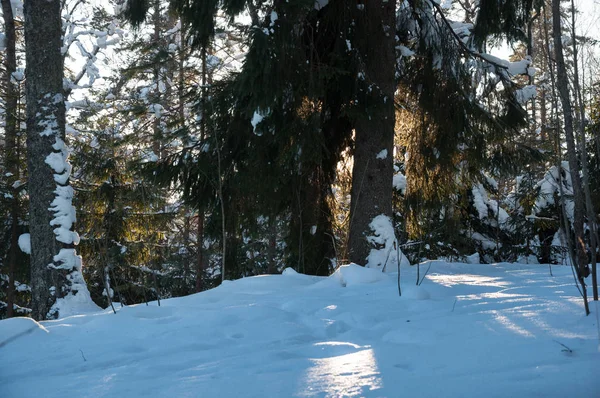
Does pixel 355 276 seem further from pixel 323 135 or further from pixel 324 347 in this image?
pixel 323 135

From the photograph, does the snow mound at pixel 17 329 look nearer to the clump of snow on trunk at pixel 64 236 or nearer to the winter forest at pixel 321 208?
the winter forest at pixel 321 208

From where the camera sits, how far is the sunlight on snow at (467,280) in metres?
4.21

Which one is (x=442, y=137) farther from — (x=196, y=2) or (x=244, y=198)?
(x=196, y=2)

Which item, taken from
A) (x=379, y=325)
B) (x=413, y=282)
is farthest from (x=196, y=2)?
(x=379, y=325)

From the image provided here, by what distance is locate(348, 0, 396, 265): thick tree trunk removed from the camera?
18.9 feet

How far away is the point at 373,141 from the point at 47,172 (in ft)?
11.9

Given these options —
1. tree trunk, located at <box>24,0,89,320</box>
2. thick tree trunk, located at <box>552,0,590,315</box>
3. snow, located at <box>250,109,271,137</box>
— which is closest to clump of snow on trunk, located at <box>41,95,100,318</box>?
tree trunk, located at <box>24,0,89,320</box>

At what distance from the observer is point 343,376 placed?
2064mm

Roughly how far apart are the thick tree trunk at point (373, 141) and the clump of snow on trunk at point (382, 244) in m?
0.06

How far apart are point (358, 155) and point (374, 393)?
4.27 meters

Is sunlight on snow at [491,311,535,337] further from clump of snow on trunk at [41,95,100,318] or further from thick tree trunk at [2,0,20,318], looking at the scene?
thick tree trunk at [2,0,20,318]

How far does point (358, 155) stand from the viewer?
5930 millimetres

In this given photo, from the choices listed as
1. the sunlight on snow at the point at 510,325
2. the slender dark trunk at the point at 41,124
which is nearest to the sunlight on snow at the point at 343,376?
the sunlight on snow at the point at 510,325

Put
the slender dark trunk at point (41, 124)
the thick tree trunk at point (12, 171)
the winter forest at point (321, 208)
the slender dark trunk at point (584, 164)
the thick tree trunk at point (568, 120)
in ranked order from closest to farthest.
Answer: the winter forest at point (321, 208) < the slender dark trunk at point (584, 164) < the thick tree trunk at point (568, 120) < the slender dark trunk at point (41, 124) < the thick tree trunk at point (12, 171)
